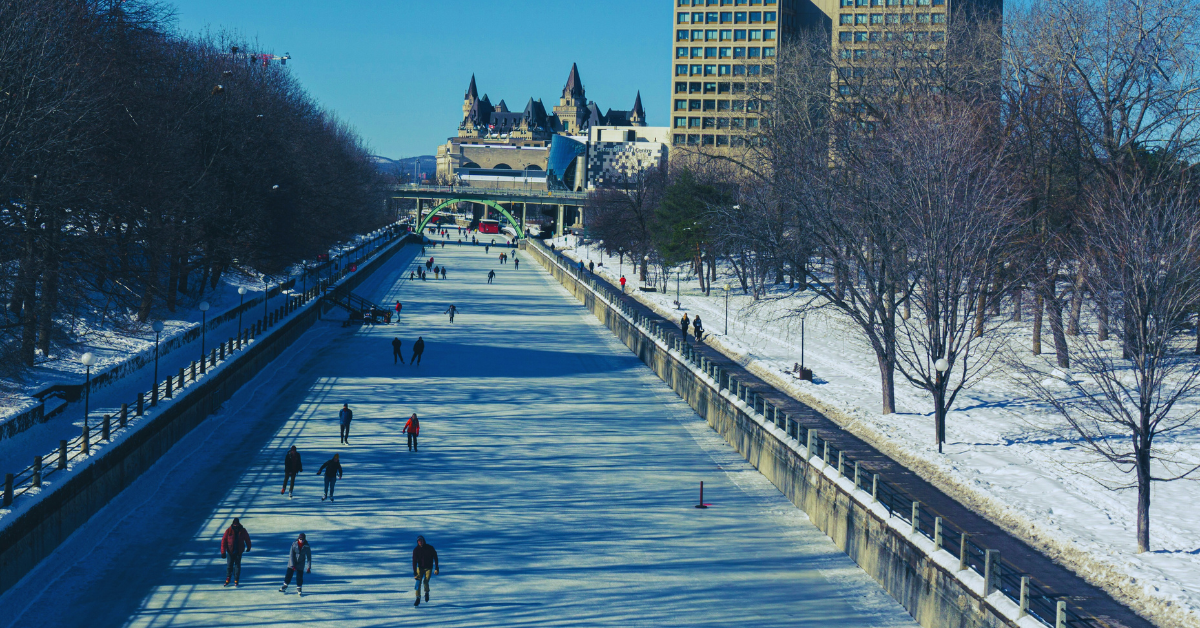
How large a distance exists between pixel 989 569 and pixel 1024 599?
37.3 inches

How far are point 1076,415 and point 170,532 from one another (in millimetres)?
22711

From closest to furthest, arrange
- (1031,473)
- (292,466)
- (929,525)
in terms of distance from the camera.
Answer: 1. (929,525)
2. (1031,473)
3. (292,466)

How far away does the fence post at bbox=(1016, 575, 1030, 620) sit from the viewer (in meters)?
14.2

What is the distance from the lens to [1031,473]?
2295 centimetres

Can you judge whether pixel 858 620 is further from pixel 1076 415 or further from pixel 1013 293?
pixel 1013 293

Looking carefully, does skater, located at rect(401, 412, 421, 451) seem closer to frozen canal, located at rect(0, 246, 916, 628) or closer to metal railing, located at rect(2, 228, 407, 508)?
frozen canal, located at rect(0, 246, 916, 628)

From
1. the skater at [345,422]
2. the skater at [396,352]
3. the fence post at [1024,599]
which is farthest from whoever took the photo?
the skater at [396,352]

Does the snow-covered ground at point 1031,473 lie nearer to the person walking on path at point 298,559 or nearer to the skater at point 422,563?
the skater at point 422,563

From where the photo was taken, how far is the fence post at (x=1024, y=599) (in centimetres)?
1420

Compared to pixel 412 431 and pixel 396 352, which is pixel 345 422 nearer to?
pixel 412 431

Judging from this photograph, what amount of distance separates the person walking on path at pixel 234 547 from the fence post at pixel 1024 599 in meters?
12.1

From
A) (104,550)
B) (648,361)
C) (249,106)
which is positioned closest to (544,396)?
(648,361)

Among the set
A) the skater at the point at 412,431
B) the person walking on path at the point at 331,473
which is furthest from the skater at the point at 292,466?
the skater at the point at 412,431

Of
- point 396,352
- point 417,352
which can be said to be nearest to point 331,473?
point 417,352
